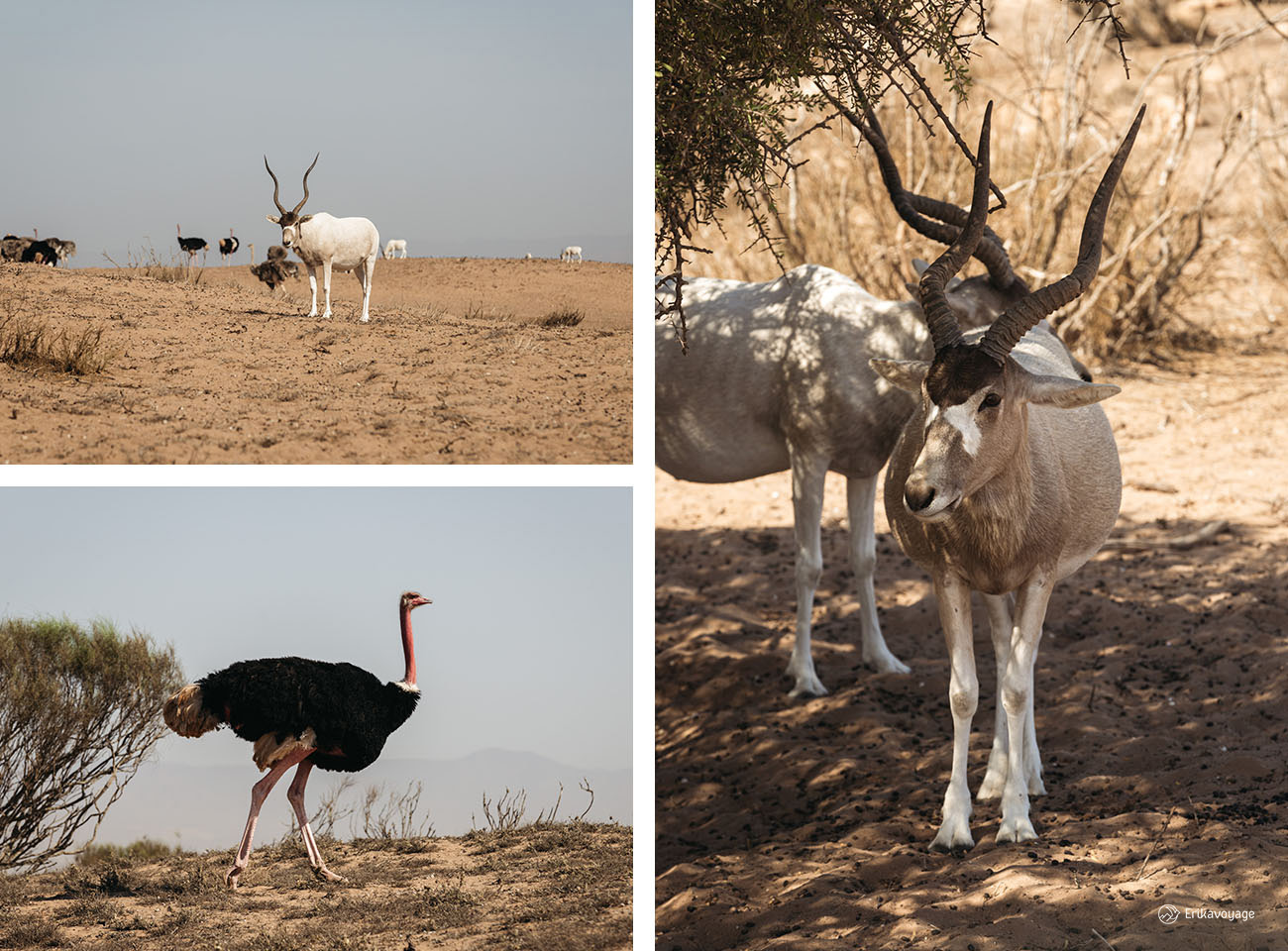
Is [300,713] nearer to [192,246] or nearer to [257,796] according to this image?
[257,796]

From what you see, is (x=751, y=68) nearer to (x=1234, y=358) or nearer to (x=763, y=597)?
(x=763, y=597)

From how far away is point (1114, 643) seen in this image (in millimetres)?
8094

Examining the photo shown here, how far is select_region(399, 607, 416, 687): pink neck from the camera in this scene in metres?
4.21

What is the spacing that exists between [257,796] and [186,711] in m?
0.39

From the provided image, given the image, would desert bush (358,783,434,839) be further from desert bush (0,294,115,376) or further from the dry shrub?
the dry shrub

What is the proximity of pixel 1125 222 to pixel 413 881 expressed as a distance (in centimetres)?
1196

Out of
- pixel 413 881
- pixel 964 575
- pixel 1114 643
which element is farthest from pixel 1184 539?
pixel 413 881

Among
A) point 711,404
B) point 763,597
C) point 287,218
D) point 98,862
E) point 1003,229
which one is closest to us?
point 98,862

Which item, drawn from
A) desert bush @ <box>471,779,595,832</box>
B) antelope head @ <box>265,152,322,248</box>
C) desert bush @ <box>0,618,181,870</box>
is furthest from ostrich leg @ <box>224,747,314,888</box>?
antelope head @ <box>265,152,322,248</box>

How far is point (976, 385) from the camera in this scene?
4.66 metres

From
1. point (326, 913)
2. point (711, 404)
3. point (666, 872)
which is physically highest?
point (711, 404)

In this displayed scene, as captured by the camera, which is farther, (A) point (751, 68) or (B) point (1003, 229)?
(B) point (1003, 229)
